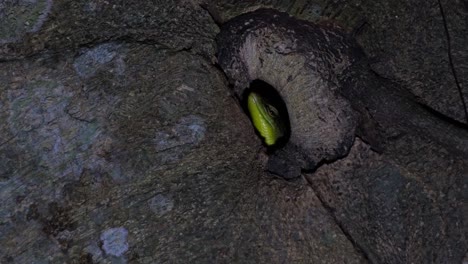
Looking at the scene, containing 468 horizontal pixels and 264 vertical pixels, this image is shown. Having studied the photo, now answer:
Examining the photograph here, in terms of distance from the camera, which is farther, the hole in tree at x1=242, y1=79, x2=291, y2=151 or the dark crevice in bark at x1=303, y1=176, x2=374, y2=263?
the hole in tree at x1=242, y1=79, x2=291, y2=151

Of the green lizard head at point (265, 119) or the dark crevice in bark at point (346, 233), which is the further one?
the green lizard head at point (265, 119)

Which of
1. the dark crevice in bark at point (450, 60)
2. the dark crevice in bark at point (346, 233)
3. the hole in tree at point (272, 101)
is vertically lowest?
the dark crevice in bark at point (346, 233)

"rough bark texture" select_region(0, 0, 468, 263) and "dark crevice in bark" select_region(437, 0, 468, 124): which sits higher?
"dark crevice in bark" select_region(437, 0, 468, 124)

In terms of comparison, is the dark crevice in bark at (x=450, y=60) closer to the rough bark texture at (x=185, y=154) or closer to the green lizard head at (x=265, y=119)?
the rough bark texture at (x=185, y=154)

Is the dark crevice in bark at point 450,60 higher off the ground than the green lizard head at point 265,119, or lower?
higher

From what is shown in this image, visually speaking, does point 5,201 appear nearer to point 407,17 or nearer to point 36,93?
point 36,93

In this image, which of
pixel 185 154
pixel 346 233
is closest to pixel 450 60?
pixel 346 233

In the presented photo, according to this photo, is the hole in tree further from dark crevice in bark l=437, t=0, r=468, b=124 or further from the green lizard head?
dark crevice in bark l=437, t=0, r=468, b=124

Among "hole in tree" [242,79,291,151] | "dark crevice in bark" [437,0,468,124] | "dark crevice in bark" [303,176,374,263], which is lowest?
"dark crevice in bark" [303,176,374,263]

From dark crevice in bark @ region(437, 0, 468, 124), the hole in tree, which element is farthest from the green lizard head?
dark crevice in bark @ region(437, 0, 468, 124)

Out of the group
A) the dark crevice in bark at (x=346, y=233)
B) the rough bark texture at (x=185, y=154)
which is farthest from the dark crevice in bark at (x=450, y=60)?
the dark crevice in bark at (x=346, y=233)
